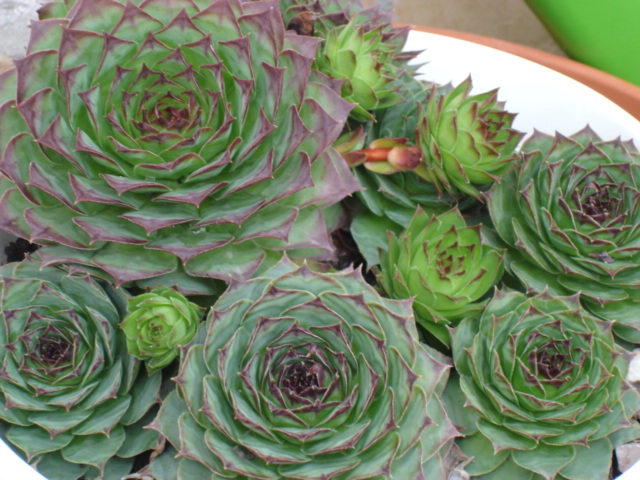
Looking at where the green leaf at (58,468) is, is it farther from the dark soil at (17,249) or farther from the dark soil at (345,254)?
the dark soil at (345,254)

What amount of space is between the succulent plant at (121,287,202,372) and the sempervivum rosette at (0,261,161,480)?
0.12 feet

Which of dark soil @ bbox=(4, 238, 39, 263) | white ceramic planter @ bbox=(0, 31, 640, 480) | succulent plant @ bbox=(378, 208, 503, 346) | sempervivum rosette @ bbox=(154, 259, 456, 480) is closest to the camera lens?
sempervivum rosette @ bbox=(154, 259, 456, 480)

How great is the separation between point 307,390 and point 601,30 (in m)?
0.99

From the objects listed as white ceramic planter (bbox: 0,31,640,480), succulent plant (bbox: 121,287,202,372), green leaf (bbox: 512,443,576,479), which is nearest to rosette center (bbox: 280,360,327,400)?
succulent plant (bbox: 121,287,202,372)

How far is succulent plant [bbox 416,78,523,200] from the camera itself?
2.41ft

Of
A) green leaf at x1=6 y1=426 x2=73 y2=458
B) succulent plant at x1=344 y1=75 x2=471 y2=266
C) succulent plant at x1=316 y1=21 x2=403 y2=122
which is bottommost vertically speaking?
green leaf at x1=6 y1=426 x2=73 y2=458

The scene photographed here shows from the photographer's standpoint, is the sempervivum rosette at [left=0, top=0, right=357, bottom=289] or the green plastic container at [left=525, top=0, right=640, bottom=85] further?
the green plastic container at [left=525, top=0, right=640, bottom=85]

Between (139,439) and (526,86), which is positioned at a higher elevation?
(526,86)

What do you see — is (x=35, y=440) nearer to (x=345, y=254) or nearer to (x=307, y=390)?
(x=307, y=390)

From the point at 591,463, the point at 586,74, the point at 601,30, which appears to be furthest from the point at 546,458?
the point at 601,30

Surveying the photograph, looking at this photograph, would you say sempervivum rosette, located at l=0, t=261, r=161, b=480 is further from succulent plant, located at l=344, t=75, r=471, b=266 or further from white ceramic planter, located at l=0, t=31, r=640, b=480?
white ceramic planter, located at l=0, t=31, r=640, b=480

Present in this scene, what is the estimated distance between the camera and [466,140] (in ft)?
2.39

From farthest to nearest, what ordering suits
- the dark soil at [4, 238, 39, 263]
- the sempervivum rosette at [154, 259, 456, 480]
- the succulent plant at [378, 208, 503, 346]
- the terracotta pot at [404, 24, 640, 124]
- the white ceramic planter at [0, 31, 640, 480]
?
the terracotta pot at [404, 24, 640, 124]
the white ceramic planter at [0, 31, 640, 480]
the dark soil at [4, 238, 39, 263]
the succulent plant at [378, 208, 503, 346]
the sempervivum rosette at [154, 259, 456, 480]

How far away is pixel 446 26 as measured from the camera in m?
2.06
